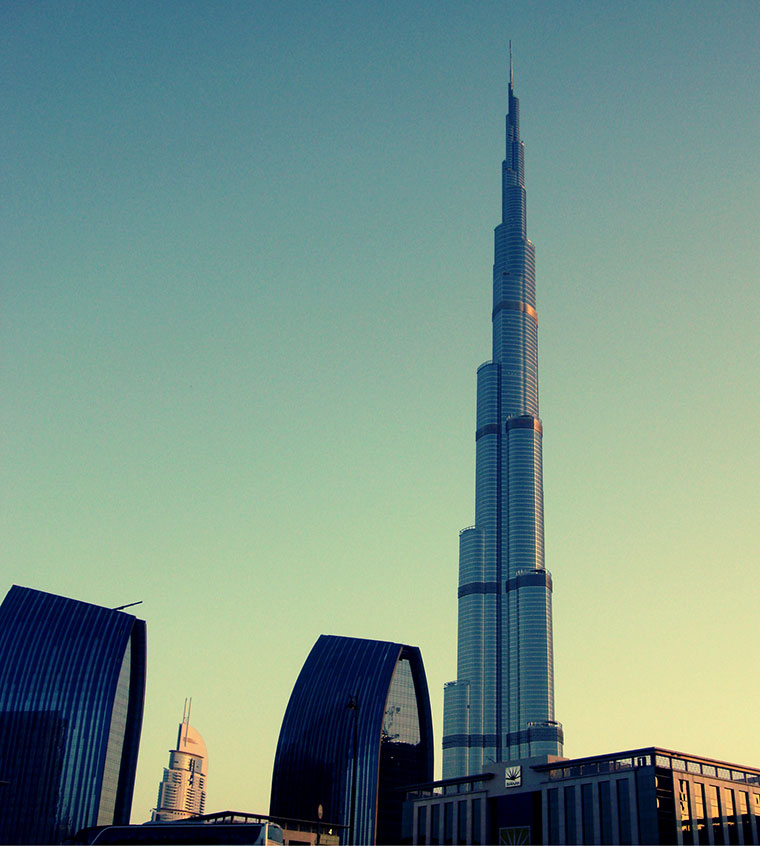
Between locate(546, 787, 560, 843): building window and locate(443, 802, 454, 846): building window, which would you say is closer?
locate(546, 787, 560, 843): building window

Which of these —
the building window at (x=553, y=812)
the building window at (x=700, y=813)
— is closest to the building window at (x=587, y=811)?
the building window at (x=553, y=812)

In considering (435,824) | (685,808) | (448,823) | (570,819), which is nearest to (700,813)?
(685,808)

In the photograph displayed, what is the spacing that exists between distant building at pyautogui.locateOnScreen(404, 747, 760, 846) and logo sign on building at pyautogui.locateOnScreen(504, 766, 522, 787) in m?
0.15

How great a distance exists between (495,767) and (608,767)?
2424cm

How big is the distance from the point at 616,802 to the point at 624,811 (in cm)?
169

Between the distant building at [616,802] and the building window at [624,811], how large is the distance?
0.13m

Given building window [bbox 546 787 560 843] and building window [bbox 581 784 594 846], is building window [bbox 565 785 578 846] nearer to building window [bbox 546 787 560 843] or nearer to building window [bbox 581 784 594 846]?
building window [bbox 581 784 594 846]

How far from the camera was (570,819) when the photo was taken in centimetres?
14038

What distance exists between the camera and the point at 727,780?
461 feet

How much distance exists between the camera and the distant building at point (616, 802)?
431ft

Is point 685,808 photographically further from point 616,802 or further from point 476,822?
point 476,822

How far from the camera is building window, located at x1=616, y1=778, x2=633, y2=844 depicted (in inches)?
5179

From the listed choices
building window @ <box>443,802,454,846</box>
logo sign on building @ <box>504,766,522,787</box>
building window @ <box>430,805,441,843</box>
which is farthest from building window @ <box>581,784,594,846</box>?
building window @ <box>430,805,441,843</box>

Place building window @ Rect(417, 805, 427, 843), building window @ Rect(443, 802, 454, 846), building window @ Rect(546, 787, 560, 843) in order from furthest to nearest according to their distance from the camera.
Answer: building window @ Rect(417, 805, 427, 843) → building window @ Rect(443, 802, 454, 846) → building window @ Rect(546, 787, 560, 843)
